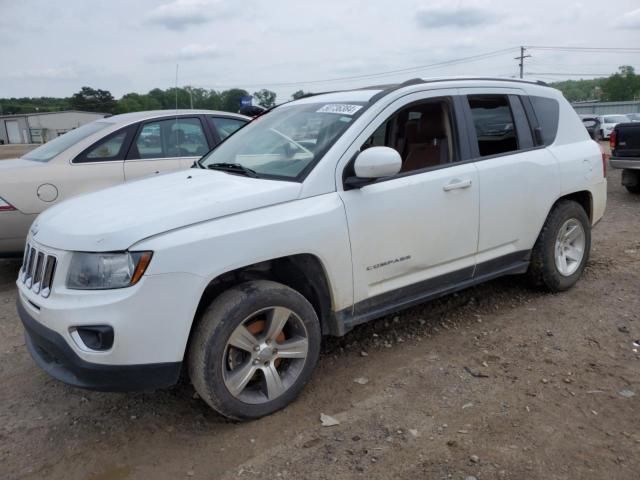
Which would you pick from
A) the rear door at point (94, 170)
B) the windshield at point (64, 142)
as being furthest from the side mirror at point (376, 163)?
the windshield at point (64, 142)

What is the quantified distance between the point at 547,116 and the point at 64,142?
4860 mm

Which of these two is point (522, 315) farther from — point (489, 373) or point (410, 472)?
point (410, 472)

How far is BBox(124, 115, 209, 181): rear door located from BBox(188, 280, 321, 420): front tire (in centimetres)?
343

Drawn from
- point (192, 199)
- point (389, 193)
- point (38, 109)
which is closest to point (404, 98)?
point (389, 193)

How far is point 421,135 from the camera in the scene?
13.5 feet

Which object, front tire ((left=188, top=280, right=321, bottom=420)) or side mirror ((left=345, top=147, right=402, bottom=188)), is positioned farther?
side mirror ((left=345, top=147, right=402, bottom=188))

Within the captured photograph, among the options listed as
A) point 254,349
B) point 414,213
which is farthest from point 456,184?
point 254,349

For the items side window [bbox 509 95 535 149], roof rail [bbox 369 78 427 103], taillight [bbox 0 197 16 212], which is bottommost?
taillight [bbox 0 197 16 212]

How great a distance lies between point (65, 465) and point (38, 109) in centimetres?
9817

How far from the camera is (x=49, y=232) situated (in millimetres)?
2959

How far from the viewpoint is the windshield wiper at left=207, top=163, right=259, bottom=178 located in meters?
3.49

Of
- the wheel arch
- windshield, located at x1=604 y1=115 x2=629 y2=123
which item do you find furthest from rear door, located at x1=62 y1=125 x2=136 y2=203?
windshield, located at x1=604 y1=115 x2=629 y2=123

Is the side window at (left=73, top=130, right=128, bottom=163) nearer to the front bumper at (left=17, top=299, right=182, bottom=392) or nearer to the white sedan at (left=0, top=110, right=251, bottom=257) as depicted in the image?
the white sedan at (left=0, top=110, right=251, bottom=257)

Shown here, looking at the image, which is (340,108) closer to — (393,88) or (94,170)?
(393,88)
